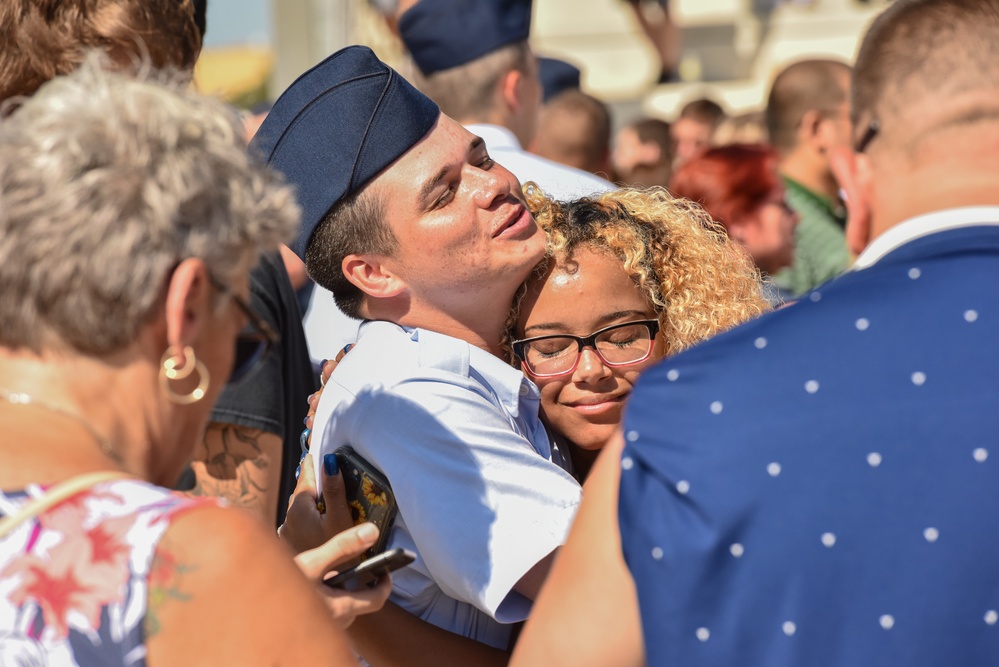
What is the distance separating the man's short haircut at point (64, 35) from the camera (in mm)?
2586

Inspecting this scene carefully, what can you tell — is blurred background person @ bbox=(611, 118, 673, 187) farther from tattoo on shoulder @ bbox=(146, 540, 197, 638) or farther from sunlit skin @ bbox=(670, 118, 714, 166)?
tattoo on shoulder @ bbox=(146, 540, 197, 638)

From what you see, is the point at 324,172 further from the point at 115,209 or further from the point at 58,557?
the point at 58,557

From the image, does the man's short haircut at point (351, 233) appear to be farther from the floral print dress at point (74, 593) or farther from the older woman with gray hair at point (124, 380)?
the floral print dress at point (74, 593)

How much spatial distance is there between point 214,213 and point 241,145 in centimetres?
14

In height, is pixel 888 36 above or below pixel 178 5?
above

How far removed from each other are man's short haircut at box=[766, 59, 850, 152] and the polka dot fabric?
4.20 meters

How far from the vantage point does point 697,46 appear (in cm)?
1114

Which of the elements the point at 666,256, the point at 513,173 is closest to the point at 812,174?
the point at 513,173

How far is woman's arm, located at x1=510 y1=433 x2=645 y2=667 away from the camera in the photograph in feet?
5.21

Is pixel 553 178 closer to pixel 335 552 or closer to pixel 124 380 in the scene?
pixel 335 552

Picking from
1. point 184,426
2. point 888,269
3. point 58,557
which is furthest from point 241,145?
point 888,269

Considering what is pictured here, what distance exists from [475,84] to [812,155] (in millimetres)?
1887

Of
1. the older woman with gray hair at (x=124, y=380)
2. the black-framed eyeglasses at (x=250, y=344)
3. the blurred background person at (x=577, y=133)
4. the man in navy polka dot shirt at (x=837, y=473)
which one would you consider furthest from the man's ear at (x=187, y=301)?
the blurred background person at (x=577, y=133)

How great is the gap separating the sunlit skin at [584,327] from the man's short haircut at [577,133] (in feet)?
12.0
